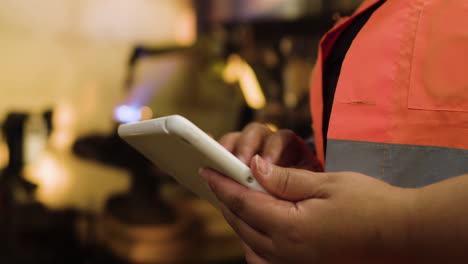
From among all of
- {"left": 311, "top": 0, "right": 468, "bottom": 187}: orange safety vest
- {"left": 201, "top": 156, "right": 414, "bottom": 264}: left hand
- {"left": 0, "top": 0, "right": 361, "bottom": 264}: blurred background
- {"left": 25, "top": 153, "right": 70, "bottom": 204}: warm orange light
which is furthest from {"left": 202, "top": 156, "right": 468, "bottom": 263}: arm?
{"left": 25, "top": 153, "right": 70, "bottom": 204}: warm orange light

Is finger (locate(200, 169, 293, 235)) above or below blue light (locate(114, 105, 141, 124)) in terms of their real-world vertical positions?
above

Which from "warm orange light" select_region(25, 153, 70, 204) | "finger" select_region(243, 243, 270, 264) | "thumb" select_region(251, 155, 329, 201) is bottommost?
"warm orange light" select_region(25, 153, 70, 204)

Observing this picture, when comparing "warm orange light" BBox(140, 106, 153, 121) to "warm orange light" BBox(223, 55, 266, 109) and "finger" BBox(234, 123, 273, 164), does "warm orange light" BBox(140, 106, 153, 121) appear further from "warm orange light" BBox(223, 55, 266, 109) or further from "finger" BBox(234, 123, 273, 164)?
"finger" BBox(234, 123, 273, 164)

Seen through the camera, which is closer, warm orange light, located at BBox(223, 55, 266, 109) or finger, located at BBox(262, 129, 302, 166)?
finger, located at BBox(262, 129, 302, 166)

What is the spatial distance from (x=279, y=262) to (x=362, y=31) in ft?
1.22

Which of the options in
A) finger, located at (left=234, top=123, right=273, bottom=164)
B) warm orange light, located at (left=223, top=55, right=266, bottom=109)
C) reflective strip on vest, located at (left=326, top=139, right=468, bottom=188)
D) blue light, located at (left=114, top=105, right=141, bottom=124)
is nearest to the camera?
reflective strip on vest, located at (left=326, top=139, right=468, bottom=188)

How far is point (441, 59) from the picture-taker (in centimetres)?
48

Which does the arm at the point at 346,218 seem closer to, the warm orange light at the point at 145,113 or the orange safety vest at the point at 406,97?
the orange safety vest at the point at 406,97

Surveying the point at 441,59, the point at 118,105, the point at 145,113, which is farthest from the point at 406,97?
the point at 118,105

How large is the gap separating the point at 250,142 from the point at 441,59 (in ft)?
1.06

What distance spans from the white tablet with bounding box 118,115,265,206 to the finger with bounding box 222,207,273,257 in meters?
0.06

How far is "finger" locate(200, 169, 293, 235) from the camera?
0.45m

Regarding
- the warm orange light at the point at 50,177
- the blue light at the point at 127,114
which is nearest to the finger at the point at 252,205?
the blue light at the point at 127,114

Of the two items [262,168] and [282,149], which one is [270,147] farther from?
[262,168]
